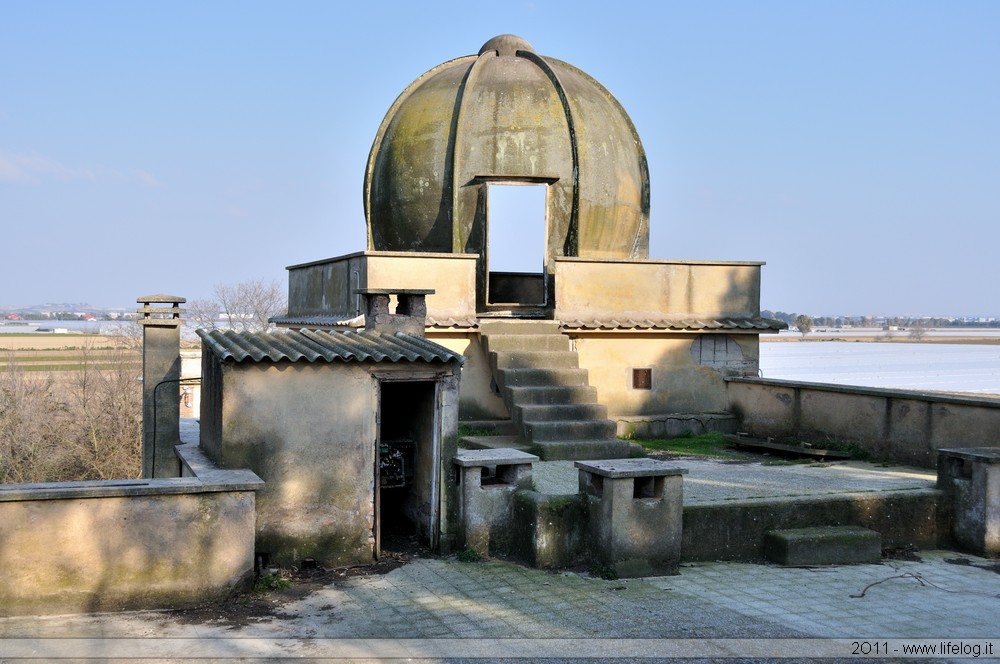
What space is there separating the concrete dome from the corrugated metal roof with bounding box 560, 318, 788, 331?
146 cm

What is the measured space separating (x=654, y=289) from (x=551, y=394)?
3.30 m

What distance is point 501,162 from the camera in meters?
17.3

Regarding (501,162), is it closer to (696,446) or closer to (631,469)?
(696,446)

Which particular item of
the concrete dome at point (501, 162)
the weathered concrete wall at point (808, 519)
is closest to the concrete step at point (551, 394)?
the concrete dome at point (501, 162)

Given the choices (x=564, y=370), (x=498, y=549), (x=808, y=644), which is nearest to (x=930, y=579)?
(x=808, y=644)

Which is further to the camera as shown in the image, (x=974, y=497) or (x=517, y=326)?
(x=517, y=326)

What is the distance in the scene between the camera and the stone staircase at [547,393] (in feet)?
47.3

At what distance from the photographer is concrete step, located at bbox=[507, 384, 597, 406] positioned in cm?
1507

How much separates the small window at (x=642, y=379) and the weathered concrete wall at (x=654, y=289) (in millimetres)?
915

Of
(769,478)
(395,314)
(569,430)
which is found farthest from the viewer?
(569,430)

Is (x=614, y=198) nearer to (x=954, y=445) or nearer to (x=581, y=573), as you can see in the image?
(x=954, y=445)

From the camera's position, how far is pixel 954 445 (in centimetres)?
1375

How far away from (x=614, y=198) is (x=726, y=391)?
13.0ft

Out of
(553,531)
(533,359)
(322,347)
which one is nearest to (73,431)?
(533,359)
